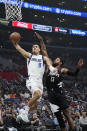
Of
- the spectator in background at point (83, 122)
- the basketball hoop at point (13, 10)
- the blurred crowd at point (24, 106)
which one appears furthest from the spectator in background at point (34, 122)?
the basketball hoop at point (13, 10)

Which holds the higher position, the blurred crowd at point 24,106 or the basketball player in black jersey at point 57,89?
the basketball player in black jersey at point 57,89

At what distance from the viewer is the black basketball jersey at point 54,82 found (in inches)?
270

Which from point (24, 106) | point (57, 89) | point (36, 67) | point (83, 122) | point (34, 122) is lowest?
point (83, 122)

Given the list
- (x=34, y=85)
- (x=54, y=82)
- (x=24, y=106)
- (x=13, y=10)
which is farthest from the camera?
(x=13, y=10)

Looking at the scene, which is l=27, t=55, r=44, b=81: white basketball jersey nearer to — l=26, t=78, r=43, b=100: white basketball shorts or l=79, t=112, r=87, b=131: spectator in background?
l=26, t=78, r=43, b=100: white basketball shorts

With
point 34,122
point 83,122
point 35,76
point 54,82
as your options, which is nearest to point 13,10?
point 34,122

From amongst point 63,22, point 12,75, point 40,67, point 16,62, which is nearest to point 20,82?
point 12,75

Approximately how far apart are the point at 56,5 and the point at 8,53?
709cm

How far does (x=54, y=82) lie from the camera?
6.87 meters

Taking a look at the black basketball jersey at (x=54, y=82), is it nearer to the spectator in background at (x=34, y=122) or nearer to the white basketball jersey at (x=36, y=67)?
the white basketball jersey at (x=36, y=67)

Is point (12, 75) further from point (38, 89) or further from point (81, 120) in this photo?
point (38, 89)

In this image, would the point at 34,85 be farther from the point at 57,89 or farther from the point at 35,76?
the point at 57,89

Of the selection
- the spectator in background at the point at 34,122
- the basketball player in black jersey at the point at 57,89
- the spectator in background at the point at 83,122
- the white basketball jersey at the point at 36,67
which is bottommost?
the spectator in background at the point at 83,122

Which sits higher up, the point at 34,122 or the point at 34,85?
the point at 34,85
